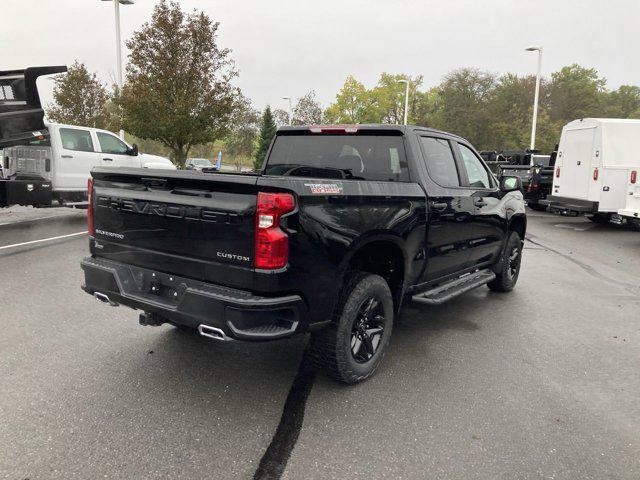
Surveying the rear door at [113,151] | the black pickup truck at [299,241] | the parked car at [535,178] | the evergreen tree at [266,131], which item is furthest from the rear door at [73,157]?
the evergreen tree at [266,131]

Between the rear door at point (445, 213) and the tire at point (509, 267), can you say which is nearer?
the rear door at point (445, 213)

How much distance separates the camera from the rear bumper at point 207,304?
9.43ft

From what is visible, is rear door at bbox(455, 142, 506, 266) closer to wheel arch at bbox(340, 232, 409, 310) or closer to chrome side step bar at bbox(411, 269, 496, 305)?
chrome side step bar at bbox(411, 269, 496, 305)

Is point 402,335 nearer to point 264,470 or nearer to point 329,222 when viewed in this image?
Answer: point 329,222

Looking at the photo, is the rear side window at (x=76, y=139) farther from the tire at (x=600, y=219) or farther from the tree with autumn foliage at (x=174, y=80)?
the tire at (x=600, y=219)

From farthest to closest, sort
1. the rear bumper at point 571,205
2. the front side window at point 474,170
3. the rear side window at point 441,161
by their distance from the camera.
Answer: the rear bumper at point 571,205
the front side window at point 474,170
the rear side window at point 441,161

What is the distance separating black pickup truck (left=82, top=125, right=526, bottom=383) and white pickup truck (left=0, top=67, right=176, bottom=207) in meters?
7.29

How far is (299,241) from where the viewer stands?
2967mm

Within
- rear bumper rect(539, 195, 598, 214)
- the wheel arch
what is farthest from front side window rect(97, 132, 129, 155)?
rear bumper rect(539, 195, 598, 214)

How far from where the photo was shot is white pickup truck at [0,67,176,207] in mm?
9898

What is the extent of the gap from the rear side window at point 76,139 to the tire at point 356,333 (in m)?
10.3

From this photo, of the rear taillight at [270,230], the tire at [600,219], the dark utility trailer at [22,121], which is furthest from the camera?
the tire at [600,219]

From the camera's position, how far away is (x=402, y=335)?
4.79m

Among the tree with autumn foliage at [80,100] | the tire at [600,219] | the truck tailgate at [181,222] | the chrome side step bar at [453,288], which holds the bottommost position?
the tire at [600,219]
